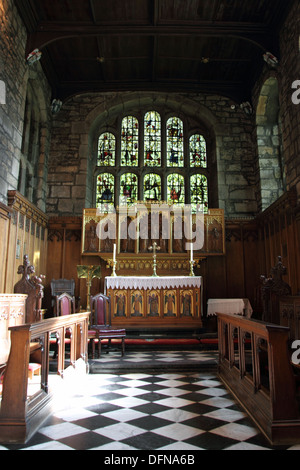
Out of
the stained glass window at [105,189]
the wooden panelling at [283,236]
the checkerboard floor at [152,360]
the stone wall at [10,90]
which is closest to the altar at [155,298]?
the checkerboard floor at [152,360]

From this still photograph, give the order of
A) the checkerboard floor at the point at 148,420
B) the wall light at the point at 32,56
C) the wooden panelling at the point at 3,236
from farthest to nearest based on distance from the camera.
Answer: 1. the wall light at the point at 32,56
2. the wooden panelling at the point at 3,236
3. the checkerboard floor at the point at 148,420

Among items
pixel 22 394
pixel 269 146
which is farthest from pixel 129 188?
pixel 22 394

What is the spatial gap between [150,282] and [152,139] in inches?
198

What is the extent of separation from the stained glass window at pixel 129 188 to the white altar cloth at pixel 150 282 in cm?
337

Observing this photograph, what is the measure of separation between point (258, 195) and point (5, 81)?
21.1ft

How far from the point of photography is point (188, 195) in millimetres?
10477

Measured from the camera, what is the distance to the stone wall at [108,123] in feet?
32.1

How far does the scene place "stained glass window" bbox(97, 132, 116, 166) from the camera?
35.1 feet

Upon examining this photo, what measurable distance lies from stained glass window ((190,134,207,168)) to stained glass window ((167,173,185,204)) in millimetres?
597

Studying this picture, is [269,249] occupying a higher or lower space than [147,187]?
lower

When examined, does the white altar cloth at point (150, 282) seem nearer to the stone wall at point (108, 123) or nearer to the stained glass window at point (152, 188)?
the stone wall at point (108, 123)

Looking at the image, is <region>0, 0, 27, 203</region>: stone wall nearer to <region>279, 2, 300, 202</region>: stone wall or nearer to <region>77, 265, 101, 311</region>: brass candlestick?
<region>77, 265, 101, 311</region>: brass candlestick

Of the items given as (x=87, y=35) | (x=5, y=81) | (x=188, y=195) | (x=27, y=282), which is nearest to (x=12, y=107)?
(x=5, y=81)

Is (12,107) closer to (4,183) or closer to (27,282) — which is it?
(4,183)
